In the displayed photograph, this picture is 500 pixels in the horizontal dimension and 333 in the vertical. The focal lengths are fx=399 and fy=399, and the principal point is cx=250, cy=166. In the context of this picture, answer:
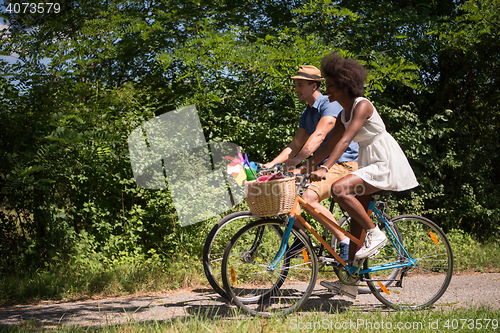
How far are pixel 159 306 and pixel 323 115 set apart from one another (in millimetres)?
2387

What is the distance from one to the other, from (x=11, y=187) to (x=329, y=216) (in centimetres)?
379

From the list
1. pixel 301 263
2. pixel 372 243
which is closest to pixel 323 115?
pixel 372 243

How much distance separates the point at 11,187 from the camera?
4797 mm

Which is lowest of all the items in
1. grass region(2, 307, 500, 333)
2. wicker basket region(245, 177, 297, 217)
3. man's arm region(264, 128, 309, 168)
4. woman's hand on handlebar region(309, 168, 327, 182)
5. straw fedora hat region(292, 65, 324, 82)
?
grass region(2, 307, 500, 333)

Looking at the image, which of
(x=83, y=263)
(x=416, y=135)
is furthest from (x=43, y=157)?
(x=416, y=135)

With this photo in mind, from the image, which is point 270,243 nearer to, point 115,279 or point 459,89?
point 115,279

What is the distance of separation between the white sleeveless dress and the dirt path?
122 cm

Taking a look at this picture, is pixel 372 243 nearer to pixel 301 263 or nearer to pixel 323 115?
pixel 301 263

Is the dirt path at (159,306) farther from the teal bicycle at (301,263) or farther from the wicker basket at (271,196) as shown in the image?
the wicker basket at (271,196)

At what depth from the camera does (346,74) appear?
3.36 m

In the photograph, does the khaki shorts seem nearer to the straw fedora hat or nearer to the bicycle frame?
the bicycle frame

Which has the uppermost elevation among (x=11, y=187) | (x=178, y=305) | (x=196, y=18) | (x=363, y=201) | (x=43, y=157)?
(x=196, y=18)

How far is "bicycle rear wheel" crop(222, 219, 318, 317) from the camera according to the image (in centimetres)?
333

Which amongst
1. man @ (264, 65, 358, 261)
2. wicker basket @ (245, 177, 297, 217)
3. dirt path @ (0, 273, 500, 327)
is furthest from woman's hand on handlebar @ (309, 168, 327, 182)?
dirt path @ (0, 273, 500, 327)
